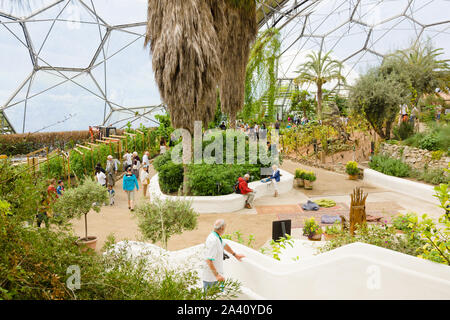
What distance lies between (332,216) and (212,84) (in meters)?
5.23

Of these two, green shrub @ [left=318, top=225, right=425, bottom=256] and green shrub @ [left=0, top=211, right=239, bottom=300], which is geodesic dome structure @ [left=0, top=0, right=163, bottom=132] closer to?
green shrub @ [left=318, top=225, right=425, bottom=256]

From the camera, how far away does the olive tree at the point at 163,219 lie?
218 inches

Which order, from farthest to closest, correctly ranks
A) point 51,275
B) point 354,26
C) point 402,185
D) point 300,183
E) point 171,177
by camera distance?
point 354,26 → point 300,183 → point 171,177 → point 402,185 → point 51,275

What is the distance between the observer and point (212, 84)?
983 centimetres

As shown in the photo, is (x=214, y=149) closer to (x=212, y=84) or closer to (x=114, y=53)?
(x=212, y=84)

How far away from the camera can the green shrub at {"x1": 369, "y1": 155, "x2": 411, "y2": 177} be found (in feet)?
40.1

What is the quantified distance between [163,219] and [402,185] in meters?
9.32

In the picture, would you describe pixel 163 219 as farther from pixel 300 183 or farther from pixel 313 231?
pixel 300 183

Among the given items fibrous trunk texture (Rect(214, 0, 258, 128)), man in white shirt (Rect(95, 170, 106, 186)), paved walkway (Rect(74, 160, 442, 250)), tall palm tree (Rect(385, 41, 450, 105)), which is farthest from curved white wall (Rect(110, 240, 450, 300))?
tall palm tree (Rect(385, 41, 450, 105))

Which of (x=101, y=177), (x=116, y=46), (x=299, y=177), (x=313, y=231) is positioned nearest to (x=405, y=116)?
(x=299, y=177)

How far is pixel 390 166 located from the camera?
1268cm

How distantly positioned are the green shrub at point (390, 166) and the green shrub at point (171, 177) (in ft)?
26.8
